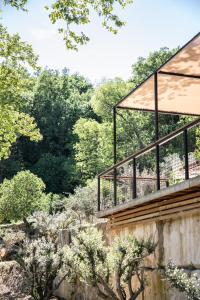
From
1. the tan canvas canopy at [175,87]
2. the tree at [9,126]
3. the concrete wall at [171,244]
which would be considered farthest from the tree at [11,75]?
the concrete wall at [171,244]

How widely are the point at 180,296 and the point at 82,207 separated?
20.0 meters

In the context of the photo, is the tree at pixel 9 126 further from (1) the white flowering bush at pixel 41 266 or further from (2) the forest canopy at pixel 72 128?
(1) the white flowering bush at pixel 41 266

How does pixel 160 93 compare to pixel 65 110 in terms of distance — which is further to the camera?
pixel 65 110

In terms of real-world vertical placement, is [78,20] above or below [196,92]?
above

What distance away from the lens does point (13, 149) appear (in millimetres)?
53406

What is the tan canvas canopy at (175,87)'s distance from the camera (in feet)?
29.1

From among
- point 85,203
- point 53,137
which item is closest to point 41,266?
point 85,203

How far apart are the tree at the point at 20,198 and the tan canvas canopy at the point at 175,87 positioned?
19.3 metres

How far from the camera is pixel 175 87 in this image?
35.3 feet

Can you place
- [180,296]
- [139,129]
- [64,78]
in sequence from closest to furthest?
[180,296]
[139,129]
[64,78]

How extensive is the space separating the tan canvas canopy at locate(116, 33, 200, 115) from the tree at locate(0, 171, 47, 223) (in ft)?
63.2

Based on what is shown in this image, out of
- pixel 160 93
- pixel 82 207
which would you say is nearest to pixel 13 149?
pixel 82 207

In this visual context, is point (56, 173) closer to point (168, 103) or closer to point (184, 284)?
point (168, 103)

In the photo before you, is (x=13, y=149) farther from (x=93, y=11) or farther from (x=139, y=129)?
(x=93, y=11)
